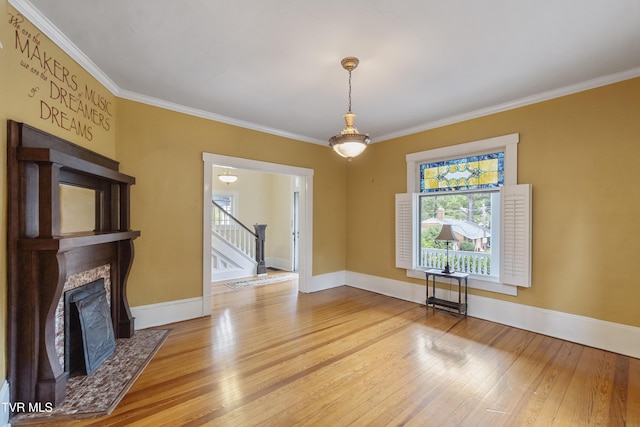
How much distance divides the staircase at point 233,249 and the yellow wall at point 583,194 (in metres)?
4.82

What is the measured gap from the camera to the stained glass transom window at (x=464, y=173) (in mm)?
3820

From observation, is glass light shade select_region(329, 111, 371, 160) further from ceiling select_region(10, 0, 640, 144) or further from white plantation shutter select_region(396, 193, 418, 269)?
white plantation shutter select_region(396, 193, 418, 269)

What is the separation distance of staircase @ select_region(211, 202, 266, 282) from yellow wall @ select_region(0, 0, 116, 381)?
3.65 m

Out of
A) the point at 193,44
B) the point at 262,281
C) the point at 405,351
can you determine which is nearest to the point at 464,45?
the point at 193,44

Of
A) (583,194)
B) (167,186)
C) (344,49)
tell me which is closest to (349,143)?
(344,49)

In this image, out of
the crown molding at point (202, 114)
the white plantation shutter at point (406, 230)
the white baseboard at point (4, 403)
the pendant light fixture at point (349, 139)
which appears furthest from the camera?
the white plantation shutter at point (406, 230)

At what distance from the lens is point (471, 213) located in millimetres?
4094

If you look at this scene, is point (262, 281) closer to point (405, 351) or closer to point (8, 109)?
point (405, 351)

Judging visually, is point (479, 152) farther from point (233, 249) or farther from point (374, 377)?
point (233, 249)

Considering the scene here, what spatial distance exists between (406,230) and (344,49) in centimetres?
303

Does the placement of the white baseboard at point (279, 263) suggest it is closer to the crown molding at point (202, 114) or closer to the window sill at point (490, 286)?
the crown molding at point (202, 114)

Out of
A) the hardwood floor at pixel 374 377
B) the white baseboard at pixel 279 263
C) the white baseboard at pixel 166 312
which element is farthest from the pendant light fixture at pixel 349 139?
the white baseboard at pixel 279 263

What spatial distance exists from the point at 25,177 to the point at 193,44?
157 cm

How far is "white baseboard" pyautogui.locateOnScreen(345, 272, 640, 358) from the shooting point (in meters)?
2.85
